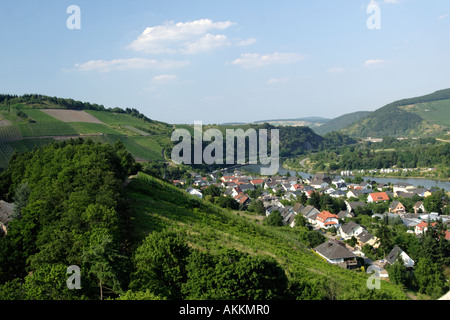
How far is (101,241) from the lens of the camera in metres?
13.0

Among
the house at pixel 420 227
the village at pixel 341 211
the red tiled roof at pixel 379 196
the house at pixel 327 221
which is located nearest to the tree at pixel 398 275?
the village at pixel 341 211

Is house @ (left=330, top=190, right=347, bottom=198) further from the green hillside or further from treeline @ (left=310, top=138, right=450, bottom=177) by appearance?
the green hillside

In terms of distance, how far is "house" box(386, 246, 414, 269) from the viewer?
96.8 feet

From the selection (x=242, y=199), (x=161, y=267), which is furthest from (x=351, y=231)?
(x=161, y=267)

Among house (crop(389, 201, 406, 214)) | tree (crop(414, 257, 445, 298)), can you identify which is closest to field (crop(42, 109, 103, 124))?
house (crop(389, 201, 406, 214))

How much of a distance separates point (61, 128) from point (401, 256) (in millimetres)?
68874

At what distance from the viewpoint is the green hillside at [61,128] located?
61.1 metres

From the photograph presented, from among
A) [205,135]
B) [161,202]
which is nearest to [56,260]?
[161,202]

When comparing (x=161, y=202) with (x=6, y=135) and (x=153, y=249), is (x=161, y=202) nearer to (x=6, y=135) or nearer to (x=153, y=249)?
(x=153, y=249)

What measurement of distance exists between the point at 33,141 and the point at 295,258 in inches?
2184

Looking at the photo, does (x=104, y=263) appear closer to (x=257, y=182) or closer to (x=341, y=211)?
(x=341, y=211)

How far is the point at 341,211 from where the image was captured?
46.8 meters

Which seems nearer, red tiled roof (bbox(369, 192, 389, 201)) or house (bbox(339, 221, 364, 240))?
house (bbox(339, 221, 364, 240))
